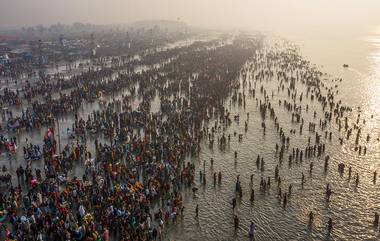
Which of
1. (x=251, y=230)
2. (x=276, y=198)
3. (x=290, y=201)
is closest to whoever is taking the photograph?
(x=251, y=230)

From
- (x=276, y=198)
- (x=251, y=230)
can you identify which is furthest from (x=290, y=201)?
(x=251, y=230)

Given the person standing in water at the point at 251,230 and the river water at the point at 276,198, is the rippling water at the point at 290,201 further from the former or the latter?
the person standing in water at the point at 251,230

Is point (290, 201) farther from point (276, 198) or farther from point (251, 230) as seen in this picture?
point (251, 230)

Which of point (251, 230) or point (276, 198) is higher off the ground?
point (276, 198)

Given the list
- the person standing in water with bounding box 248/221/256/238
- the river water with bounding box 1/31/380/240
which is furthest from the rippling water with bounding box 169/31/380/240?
the person standing in water with bounding box 248/221/256/238

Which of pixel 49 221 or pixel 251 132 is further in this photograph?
pixel 251 132

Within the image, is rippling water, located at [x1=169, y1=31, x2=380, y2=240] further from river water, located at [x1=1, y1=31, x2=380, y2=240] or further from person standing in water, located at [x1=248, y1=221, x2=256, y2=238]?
person standing in water, located at [x1=248, y1=221, x2=256, y2=238]

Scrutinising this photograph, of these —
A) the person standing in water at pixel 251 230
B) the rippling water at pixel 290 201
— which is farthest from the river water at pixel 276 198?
the person standing in water at pixel 251 230

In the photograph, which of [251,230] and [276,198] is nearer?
[251,230]

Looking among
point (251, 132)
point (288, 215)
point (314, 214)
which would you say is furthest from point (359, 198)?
point (251, 132)

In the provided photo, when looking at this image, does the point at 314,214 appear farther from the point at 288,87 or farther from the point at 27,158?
the point at 288,87

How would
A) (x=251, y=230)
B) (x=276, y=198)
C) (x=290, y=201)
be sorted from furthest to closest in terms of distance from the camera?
(x=276, y=198)
(x=290, y=201)
(x=251, y=230)
